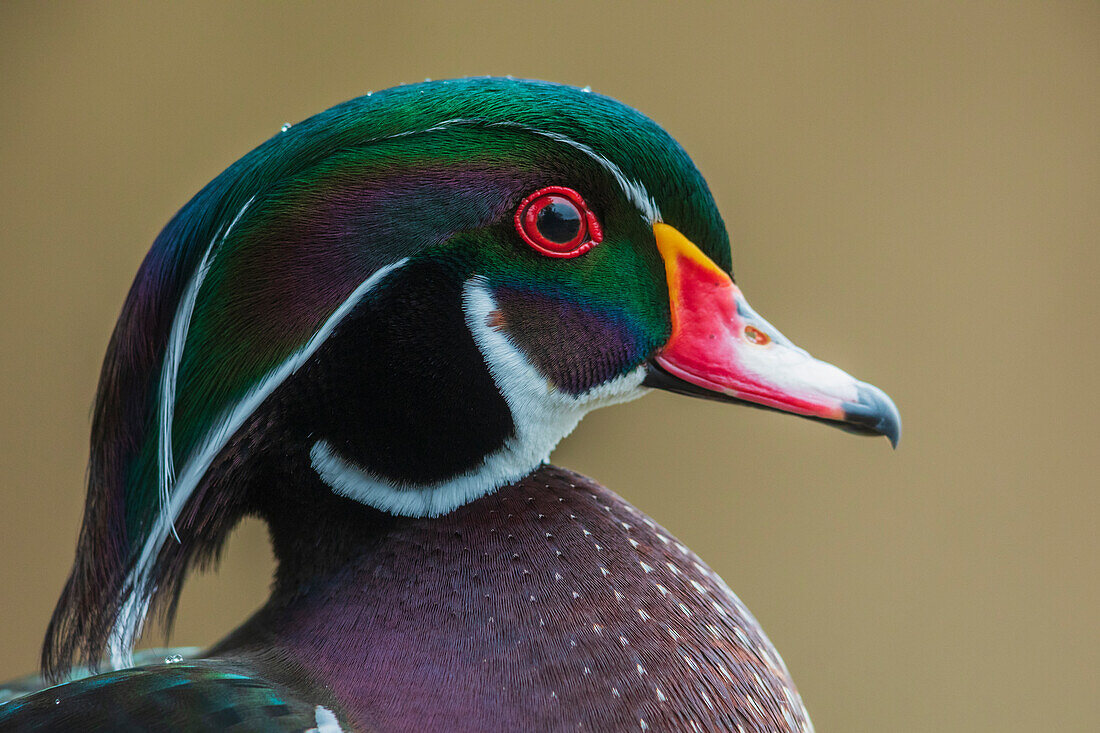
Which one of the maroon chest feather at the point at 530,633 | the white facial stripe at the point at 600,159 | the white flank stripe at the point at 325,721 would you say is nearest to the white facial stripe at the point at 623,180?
the white facial stripe at the point at 600,159

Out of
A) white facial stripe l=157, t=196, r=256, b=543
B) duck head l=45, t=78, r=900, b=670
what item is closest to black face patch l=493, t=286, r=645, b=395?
duck head l=45, t=78, r=900, b=670

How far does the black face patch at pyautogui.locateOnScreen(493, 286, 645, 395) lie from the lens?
49 cm

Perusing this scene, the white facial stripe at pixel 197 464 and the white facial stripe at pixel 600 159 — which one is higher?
the white facial stripe at pixel 600 159

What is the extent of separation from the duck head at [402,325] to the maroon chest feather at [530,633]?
1.1 inches

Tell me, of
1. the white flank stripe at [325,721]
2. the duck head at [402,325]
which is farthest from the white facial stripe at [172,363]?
the white flank stripe at [325,721]

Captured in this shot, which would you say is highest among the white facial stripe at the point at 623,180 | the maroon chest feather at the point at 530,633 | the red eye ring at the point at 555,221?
the white facial stripe at the point at 623,180

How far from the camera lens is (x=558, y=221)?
0.49 meters

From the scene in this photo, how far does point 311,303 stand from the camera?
0.46 metres

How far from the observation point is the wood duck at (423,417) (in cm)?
46

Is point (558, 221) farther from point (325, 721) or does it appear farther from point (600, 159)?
point (325, 721)

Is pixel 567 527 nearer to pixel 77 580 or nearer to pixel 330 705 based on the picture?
Answer: pixel 330 705

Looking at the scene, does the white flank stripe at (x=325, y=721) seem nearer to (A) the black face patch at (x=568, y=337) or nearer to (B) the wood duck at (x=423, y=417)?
(B) the wood duck at (x=423, y=417)

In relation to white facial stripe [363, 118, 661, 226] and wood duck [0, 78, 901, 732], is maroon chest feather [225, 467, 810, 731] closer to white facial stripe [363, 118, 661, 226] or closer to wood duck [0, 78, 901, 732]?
wood duck [0, 78, 901, 732]

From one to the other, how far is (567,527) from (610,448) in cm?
88
